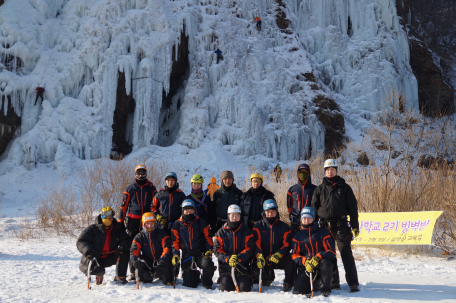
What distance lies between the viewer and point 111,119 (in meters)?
17.4

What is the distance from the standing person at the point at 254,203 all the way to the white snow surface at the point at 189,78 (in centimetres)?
1250

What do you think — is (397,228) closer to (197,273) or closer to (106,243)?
(197,273)

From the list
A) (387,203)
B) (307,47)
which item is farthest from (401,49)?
(387,203)

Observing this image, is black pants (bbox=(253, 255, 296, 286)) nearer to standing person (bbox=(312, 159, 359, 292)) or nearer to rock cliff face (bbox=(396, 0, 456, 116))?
standing person (bbox=(312, 159, 359, 292))

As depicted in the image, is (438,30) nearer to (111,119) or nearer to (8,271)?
(111,119)

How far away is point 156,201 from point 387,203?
21.2 feet

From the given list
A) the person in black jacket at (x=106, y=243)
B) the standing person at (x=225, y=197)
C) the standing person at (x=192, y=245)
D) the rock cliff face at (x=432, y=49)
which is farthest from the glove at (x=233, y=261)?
the rock cliff face at (x=432, y=49)

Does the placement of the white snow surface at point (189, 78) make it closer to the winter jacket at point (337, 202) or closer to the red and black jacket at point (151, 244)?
the red and black jacket at point (151, 244)

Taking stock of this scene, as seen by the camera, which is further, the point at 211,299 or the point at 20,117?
the point at 20,117

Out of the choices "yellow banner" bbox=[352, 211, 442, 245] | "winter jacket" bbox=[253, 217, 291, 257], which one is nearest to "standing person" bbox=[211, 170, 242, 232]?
"winter jacket" bbox=[253, 217, 291, 257]

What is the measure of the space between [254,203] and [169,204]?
1459mm

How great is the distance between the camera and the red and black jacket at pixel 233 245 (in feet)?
16.8

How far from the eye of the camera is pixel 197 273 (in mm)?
5387

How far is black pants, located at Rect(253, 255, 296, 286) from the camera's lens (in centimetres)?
504
